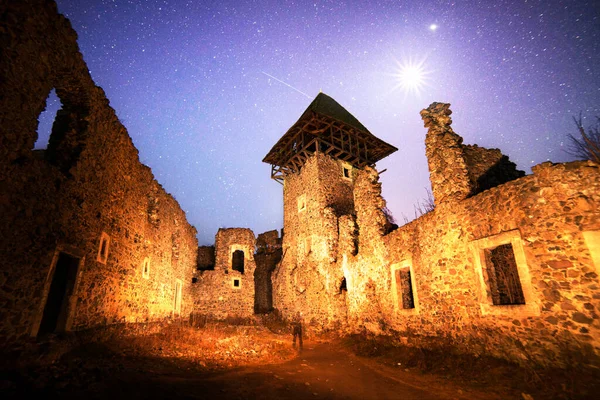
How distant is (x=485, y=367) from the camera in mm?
6000

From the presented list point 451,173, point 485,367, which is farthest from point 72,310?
point 451,173

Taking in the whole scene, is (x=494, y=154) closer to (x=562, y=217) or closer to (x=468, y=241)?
(x=468, y=241)

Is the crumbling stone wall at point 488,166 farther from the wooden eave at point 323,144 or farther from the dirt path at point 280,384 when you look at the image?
the wooden eave at point 323,144

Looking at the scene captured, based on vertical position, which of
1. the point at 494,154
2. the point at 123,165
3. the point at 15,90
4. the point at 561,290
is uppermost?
the point at 494,154

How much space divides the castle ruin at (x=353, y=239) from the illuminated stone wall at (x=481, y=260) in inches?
1.2

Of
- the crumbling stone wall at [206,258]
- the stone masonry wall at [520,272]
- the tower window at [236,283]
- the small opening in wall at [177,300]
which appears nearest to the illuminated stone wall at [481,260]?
the stone masonry wall at [520,272]

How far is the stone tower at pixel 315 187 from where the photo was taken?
55.8ft

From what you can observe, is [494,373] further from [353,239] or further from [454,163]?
[353,239]

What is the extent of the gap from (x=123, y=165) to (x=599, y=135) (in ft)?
42.9

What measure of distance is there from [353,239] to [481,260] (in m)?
7.31

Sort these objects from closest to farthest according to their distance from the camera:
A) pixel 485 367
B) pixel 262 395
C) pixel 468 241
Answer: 1. pixel 262 395
2. pixel 485 367
3. pixel 468 241

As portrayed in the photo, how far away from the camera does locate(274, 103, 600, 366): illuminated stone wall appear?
16.9ft

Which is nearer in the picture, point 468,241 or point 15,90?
point 15,90

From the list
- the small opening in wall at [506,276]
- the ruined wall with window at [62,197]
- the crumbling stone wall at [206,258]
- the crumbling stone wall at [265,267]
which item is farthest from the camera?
the crumbling stone wall at [265,267]
